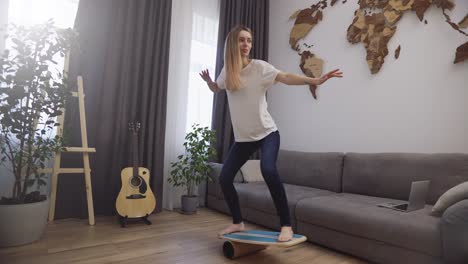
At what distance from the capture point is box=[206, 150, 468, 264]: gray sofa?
4.99 ft

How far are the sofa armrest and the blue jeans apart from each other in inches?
31.4

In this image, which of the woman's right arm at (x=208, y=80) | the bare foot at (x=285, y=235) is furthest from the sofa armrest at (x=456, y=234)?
the woman's right arm at (x=208, y=80)

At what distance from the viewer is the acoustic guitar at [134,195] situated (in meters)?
2.36

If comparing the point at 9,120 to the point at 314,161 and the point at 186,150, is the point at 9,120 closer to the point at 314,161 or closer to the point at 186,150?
the point at 186,150

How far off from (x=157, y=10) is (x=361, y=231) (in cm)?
270

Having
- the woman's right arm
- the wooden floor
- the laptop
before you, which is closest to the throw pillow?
the laptop

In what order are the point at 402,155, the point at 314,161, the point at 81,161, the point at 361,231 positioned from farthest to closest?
the point at 314,161 < the point at 81,161 < the point at 402,155 < the point at 361,231

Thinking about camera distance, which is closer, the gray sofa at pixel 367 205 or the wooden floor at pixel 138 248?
the gray sofa at pixel 367 205

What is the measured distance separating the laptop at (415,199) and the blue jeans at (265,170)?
2.49 ft

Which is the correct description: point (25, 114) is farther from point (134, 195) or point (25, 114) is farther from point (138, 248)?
point (138, 248)

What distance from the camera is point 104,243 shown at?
6.39 feet

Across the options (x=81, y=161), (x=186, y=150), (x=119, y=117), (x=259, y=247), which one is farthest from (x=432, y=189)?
(x=81, y=161)

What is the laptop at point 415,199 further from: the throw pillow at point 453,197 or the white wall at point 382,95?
the white wall at point 382,95

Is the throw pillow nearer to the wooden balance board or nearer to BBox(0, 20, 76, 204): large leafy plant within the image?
the wooden balance board
